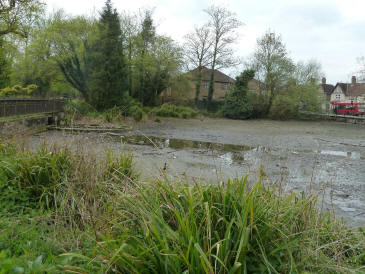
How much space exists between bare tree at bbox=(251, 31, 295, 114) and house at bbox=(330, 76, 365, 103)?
3592 centimetres

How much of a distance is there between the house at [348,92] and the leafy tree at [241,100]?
1559 inches

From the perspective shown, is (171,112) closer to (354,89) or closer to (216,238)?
(216,238)

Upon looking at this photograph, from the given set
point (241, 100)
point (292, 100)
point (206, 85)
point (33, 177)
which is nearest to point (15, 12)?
point (33, 177)

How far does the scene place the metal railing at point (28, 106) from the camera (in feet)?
38.2

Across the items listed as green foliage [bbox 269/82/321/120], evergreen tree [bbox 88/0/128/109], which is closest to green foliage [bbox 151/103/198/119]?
evergreen tree [bbox 88/0/128/109]

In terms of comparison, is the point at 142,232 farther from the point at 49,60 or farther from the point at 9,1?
the point at 49,60

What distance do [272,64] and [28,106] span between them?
101 feet

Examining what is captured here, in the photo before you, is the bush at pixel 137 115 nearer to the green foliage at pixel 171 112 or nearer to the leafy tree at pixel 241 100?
the green foliage at pixel 171 112

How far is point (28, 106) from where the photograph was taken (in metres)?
13.8

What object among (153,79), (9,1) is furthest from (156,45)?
(9,1)

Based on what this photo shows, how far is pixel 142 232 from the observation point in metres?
2.20

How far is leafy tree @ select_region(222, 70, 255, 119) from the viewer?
3644 cm

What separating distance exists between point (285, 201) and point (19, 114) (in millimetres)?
13406

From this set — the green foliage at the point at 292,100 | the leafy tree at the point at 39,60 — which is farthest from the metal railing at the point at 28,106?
the green foliage at the point at 292,100
